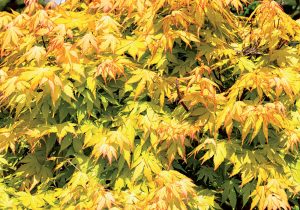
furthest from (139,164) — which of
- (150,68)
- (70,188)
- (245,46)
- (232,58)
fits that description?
(245,46)

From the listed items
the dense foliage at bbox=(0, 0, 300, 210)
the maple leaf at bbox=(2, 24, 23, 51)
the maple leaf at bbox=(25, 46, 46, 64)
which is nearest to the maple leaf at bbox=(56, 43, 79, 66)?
the dense foliage at bbox=(0, 0, 300, 210)

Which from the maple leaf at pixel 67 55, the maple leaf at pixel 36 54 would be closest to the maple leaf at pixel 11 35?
the maple leaf at pixel 36 54

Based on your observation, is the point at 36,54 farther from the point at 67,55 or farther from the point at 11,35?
the point at 11,35

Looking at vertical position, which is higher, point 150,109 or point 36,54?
point 36,54

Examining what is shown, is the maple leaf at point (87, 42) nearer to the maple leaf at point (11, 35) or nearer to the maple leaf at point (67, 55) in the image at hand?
the maple leaf at point (67, 55)

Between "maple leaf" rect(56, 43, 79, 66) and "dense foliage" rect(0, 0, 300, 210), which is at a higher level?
"maple leaf" rect(56, 43, 79, 66)

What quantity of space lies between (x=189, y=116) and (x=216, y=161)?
0.45 metres

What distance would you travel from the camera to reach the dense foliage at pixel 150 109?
3.28m

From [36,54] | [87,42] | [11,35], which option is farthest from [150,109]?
[11,35]

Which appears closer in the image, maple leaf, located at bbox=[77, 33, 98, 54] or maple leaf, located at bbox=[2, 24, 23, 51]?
maple leaf, located at bbox=[77, 33, 98, 54]

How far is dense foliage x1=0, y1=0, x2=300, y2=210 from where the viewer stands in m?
3.28

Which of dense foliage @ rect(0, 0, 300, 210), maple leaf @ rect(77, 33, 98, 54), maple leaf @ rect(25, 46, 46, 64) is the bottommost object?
dense foliage @ rect(0, 0, 300, 210)

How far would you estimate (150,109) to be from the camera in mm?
3535

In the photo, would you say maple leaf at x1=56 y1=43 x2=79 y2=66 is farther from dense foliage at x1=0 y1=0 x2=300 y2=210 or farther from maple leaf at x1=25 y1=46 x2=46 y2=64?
maple leaf at x1=25 y1=46 x2=46 y2=64
